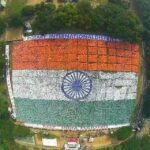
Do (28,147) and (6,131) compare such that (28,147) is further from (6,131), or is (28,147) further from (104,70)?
(104,70)

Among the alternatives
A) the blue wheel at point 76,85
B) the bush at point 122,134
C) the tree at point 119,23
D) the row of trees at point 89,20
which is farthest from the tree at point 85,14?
the bush at point 122,134

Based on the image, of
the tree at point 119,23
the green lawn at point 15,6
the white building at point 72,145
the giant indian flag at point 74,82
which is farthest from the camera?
the green lawn at point 15,6

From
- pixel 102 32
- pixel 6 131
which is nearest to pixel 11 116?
pixel 6 131

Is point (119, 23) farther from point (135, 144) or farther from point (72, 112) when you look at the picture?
point (135, 144)

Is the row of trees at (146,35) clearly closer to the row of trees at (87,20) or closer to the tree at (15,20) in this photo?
the row of trees at (87,20)

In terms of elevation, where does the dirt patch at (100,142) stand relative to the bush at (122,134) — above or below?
below

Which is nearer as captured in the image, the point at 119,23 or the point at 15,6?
the point at 119,23

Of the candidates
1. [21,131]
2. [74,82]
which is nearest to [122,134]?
[74,82]
